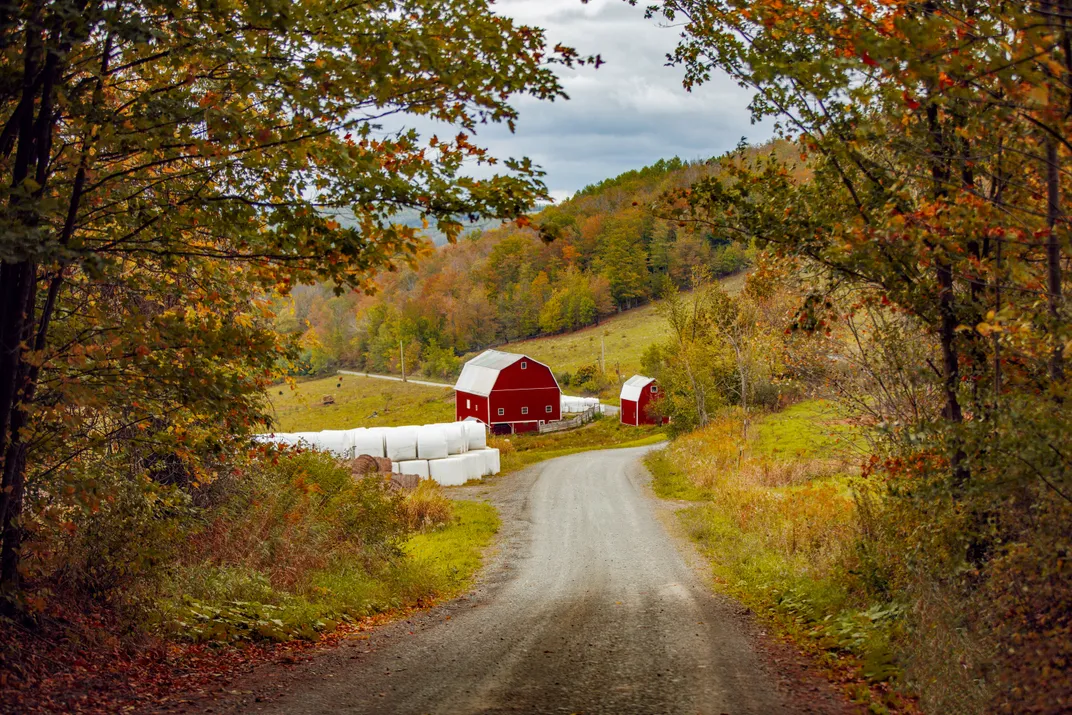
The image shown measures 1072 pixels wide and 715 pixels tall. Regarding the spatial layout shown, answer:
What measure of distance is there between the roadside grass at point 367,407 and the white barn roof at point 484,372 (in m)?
3.59

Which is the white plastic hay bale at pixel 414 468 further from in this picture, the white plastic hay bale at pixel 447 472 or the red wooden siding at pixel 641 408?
the red wooden siding at pixel 641 408

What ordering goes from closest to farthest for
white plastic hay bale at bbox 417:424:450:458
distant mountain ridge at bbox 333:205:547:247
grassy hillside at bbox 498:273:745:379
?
distant mountain ridge at bbox 333:205:547:247, white plastic hay bale at bbox 417:424:450:458, grassy hillside at bbox 498:273:745:379

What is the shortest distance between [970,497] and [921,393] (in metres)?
3.75

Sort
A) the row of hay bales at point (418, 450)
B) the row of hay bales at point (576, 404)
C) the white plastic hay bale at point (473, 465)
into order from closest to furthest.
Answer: the row of hay bales at point (418, 450)
the white plastic hay bale at point (473, 465)
the row of hay bales at point (576, 404)

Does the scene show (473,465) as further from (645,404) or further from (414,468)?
(645,404)

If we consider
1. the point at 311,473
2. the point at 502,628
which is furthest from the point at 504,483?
the point at 502,628

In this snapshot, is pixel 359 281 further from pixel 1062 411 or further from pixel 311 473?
pixel 311 473

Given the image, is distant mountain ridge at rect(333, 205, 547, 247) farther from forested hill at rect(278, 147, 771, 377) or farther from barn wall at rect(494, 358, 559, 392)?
forested hill at rect(278, 147, 771, 377)

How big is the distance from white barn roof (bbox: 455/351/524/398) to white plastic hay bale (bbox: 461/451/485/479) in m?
23.1

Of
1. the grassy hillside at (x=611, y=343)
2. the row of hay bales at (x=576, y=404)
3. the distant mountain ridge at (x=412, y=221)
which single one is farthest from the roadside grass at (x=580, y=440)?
the distant mountain ridge at (x=412, y=221)

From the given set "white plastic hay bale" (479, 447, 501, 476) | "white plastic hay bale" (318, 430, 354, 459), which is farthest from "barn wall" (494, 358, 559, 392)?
"white plastic hay bale" (318, 430, 354, 459)

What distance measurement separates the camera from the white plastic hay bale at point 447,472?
31.2 m

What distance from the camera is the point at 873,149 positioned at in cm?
820

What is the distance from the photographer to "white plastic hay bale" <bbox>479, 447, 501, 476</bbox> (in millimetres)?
33938
